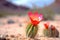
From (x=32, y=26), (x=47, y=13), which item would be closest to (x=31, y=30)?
(x=32, y=26)

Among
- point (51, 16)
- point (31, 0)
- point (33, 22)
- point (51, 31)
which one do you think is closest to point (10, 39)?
point (33, 22)

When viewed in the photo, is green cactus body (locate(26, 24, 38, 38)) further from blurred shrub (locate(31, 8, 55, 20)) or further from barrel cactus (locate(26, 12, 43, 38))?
blurred shrub (locate(31, 8, 55, 20))

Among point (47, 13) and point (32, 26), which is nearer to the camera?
point (32, 26)

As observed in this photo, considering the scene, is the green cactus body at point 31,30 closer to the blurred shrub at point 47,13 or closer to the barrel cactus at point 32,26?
the barrel cactus at point 32,26

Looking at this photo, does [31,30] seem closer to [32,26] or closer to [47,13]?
[32,26]

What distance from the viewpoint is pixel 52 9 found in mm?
10094

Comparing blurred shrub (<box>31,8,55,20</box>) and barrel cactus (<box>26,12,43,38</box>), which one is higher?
blurred shrub (<box>31,8,55,20</box>)

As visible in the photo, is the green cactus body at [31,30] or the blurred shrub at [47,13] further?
the blurred shrub at [47,13]

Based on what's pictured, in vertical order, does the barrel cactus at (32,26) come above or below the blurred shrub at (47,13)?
below

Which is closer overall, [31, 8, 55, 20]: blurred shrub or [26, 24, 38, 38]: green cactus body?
[26, 24, 38, 38]: green cactus body

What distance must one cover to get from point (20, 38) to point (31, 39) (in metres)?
0.22

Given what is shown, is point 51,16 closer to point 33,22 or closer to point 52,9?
point 52,9

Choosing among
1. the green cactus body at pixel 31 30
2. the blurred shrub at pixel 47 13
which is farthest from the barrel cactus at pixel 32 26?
the blurred shrub at pixel 47 13

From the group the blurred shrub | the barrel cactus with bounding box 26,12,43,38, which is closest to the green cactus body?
the barrel cactus with bounding box 26,12,43,38
